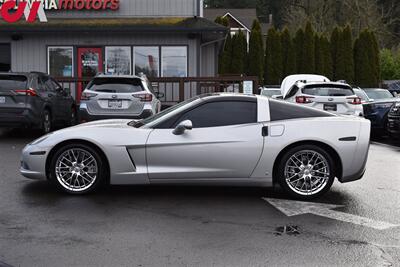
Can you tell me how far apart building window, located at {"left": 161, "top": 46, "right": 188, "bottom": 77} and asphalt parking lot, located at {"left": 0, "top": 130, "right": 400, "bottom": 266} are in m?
12.1

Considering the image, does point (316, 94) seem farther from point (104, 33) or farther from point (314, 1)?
point (314, 1)

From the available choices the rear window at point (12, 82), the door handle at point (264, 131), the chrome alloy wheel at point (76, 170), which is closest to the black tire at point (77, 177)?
the chrome alloy wheel at point (76, 170)

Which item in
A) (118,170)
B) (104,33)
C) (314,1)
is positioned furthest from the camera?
(314,1)

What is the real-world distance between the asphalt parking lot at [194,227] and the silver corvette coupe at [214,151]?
0.95 feet

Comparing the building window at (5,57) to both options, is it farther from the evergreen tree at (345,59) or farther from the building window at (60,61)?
the evergreen tree at (345,59)

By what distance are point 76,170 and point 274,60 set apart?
84.1ft

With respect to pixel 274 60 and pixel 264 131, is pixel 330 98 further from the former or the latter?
pixel 274 60

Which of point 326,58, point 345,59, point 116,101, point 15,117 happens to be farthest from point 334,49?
point 15,117

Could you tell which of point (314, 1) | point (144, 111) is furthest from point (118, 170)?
point (314, 1)

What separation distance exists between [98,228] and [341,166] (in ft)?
10.5

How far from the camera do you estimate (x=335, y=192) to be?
7824 millimetres

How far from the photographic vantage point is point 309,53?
3153cm

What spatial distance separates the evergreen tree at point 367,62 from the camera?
31578mm

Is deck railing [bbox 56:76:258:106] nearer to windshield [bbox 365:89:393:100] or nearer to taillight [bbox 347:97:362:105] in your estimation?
taillight [bbox 347:97:362:105]
